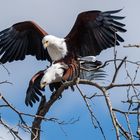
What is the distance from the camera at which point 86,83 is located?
5.54m

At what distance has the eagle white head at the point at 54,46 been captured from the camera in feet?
23.8

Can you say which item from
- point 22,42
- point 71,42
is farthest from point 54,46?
point 22,42

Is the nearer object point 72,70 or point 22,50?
point 72,70

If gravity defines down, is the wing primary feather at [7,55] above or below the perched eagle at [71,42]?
below

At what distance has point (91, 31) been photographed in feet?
24.6

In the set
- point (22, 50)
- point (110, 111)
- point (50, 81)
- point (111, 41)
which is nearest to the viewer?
point (110, 111)

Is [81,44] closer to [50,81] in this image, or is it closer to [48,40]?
[48,40]

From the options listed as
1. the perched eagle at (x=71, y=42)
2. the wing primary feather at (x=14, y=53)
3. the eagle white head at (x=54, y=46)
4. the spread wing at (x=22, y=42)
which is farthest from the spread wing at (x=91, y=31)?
the wing primary feather at (x=14, y=53)

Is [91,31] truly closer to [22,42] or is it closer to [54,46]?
[54,46]

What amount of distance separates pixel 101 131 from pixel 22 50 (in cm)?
331

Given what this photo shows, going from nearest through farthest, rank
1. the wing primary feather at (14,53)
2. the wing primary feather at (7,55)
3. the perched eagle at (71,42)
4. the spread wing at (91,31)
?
the perched eagle at (71,42) → the spread wing at (91,31) → the wing primary feather at (7,55) → the wing primary feather at (14,53)

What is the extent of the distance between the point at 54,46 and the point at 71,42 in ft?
0.90

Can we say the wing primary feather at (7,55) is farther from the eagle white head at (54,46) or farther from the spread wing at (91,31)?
the spread wing at (91,31)

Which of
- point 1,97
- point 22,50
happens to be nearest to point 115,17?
point 22,50
